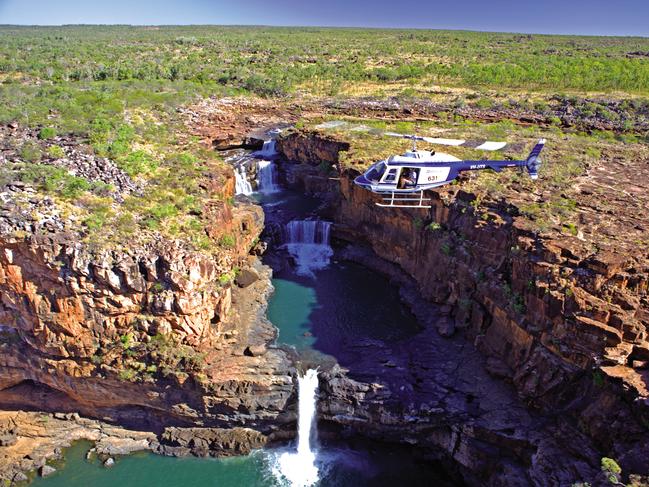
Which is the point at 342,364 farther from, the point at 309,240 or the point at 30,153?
the point at 30,153

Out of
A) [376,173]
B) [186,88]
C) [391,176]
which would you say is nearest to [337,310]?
[376,173]

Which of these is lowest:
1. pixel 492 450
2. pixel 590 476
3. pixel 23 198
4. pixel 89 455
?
pixel 89 455

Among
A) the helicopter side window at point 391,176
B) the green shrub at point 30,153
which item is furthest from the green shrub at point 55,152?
the helicopter side window at point 391,176

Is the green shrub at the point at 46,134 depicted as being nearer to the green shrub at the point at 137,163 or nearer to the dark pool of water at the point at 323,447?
the green shrub at the point at 137,163

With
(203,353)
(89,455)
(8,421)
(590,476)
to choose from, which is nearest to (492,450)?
(590,476)

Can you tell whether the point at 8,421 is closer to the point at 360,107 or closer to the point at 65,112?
the point at 65,112

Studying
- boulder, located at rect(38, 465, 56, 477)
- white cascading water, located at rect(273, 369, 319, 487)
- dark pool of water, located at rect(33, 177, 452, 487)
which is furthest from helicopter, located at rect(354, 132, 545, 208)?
boulder, located at rect(38, 465, 56, 477)
